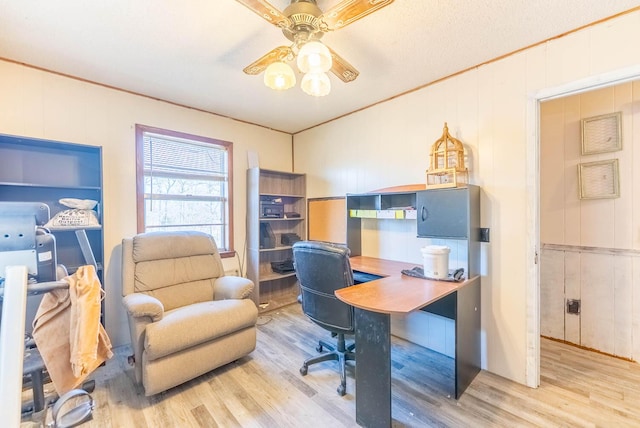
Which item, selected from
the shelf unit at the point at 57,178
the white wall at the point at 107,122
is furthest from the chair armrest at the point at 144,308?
the white wall at the point at 107,122

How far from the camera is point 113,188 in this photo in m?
2.64

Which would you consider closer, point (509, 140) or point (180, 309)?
point (509, 140)

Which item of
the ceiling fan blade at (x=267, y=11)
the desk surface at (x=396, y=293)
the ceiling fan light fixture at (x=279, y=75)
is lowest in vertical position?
the desk surface at (x=396, y=293)

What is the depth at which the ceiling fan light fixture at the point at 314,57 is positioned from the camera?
1.36 metres

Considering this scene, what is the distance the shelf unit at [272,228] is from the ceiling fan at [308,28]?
6.22 feet

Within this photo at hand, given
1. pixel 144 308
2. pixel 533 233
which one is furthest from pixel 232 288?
pixel 533 233

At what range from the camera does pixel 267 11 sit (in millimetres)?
1305

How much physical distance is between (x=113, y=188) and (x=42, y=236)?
1.44 meters

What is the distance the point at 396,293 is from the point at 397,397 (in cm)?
78

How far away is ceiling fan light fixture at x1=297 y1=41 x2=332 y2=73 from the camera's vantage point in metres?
1.36

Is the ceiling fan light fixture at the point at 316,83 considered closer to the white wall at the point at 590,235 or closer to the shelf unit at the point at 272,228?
the shelf unit at the point at 272,228

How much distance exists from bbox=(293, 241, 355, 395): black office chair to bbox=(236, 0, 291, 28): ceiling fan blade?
51.1 inches

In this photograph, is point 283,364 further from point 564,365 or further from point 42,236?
point 564,365

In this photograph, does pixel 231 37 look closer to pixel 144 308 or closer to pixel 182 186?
pixel 182 186
